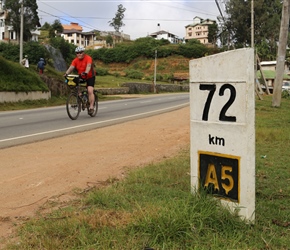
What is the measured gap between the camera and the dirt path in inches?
159

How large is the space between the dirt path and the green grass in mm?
419

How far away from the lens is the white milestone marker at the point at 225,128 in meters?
3.12

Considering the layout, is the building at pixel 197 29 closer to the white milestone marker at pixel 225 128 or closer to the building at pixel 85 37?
the building at pixel 85 37

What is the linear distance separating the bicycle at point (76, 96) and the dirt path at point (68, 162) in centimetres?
212

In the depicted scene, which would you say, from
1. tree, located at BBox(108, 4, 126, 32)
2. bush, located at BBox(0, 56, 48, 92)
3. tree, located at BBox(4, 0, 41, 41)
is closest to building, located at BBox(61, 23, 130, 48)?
tree, located at BBox(108, 4, 126, 32)

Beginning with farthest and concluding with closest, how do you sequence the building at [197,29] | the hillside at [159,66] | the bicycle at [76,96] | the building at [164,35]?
the building at [164,35] < the building at [197,29] < the hillside at [159,66] < the bicycle at [76,96]

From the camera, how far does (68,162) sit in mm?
5707

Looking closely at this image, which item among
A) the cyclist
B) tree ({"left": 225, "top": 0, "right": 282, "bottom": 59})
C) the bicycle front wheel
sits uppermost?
tree ({"left": 225, "top": 0, "right": 282, "bottom": 59})

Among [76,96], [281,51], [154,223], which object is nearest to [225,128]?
[154,223]

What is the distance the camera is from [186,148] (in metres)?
6.98

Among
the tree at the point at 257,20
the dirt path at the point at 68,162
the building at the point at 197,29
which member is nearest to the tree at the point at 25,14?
the tree at the point at 257,20

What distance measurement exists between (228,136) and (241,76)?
50cm

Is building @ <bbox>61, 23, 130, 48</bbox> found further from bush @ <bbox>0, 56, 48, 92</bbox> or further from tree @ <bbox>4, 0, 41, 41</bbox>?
bush @ <bbox>0, 56, 48, 92</bbox>

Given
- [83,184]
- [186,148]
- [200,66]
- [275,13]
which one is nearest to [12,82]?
[186,148]
